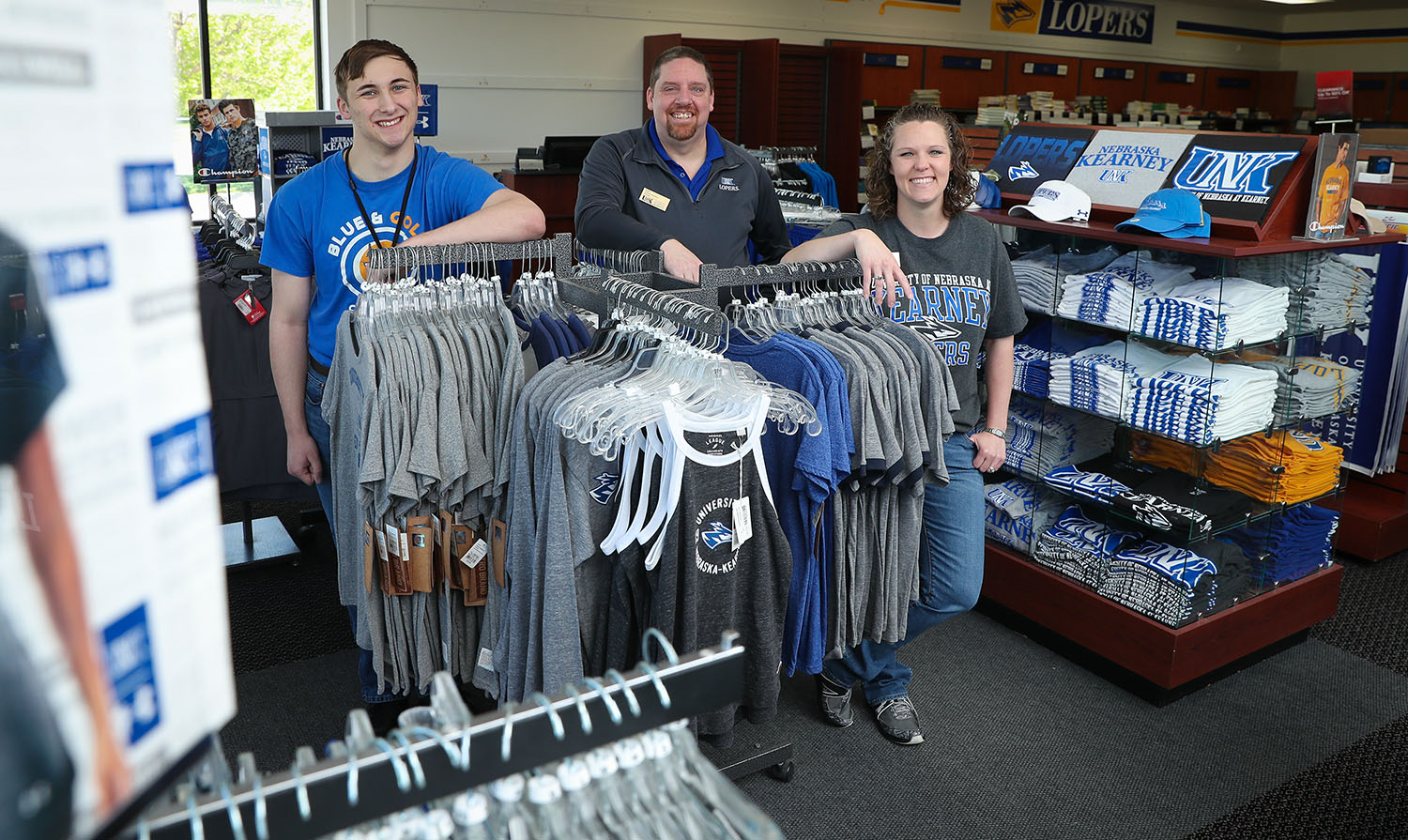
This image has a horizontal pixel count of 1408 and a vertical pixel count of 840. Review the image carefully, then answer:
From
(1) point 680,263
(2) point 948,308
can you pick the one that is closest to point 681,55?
(1) point 680,263

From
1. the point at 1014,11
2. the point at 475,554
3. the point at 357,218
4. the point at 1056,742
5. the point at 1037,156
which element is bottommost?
the point at 1056,742

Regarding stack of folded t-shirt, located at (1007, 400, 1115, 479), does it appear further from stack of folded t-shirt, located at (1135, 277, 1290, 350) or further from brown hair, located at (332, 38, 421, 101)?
brown hair, located at (332, 38, 421, 101)

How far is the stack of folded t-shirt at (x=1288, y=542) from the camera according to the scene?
3475 mm

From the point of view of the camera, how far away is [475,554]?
8.09 feet

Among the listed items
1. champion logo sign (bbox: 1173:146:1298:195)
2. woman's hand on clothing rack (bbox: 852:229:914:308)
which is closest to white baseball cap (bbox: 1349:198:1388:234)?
champion logo sign (bbox: 1173:146:1298:195)

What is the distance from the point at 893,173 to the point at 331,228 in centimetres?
157

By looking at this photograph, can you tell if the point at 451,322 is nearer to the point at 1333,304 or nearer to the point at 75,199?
the point at 75,199

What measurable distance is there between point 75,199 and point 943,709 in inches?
122

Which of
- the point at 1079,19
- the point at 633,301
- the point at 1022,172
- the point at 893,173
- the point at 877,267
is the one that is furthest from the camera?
the point at 1079,19

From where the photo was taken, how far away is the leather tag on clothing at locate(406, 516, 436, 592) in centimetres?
240

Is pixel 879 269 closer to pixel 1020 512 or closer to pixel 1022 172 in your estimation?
pixel 1020 512

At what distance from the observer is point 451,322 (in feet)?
8.17

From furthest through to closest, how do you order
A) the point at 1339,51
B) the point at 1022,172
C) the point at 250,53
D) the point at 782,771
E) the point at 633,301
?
1. the point at 1339,51
2. the point at 250,53
3. the point at 1022,172
4. the point at 782,771
5. the point at 633,301

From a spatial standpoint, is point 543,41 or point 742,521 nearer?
point 742,521
